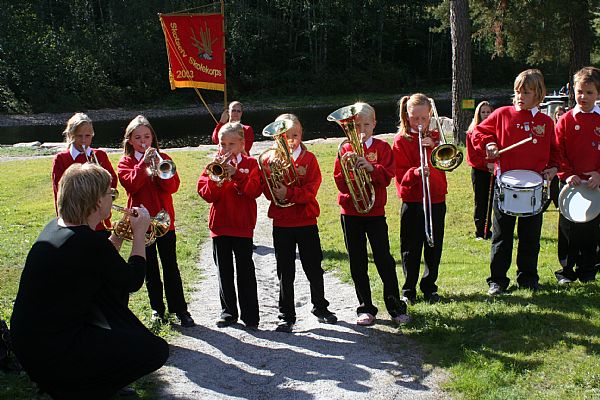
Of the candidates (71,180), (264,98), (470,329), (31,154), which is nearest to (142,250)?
(71,180)

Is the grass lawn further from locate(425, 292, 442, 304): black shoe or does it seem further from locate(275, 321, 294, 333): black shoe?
locate(275, 321, 294, 333): black shoe

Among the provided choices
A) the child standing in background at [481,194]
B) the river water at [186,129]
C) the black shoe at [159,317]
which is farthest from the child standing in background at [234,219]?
the river water at [186,129]

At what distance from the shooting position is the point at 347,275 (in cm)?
760

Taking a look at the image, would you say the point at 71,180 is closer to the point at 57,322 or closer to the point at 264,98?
the point at 57,322

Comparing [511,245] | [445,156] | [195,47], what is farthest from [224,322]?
[195,47]

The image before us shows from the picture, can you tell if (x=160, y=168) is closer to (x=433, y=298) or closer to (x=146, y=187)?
(x=146, y=187)

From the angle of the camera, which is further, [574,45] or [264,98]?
[264,98]

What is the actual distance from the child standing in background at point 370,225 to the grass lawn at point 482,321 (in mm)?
358

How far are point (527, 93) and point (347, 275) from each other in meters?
2.82

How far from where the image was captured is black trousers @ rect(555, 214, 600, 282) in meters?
6.52

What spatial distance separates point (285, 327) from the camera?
5852mm

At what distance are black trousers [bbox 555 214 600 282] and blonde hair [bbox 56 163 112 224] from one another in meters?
4.64

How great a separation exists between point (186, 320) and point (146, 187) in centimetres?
122

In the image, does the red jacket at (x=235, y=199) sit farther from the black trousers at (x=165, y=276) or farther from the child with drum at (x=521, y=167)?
the child with drum at (x=521, y=167)
